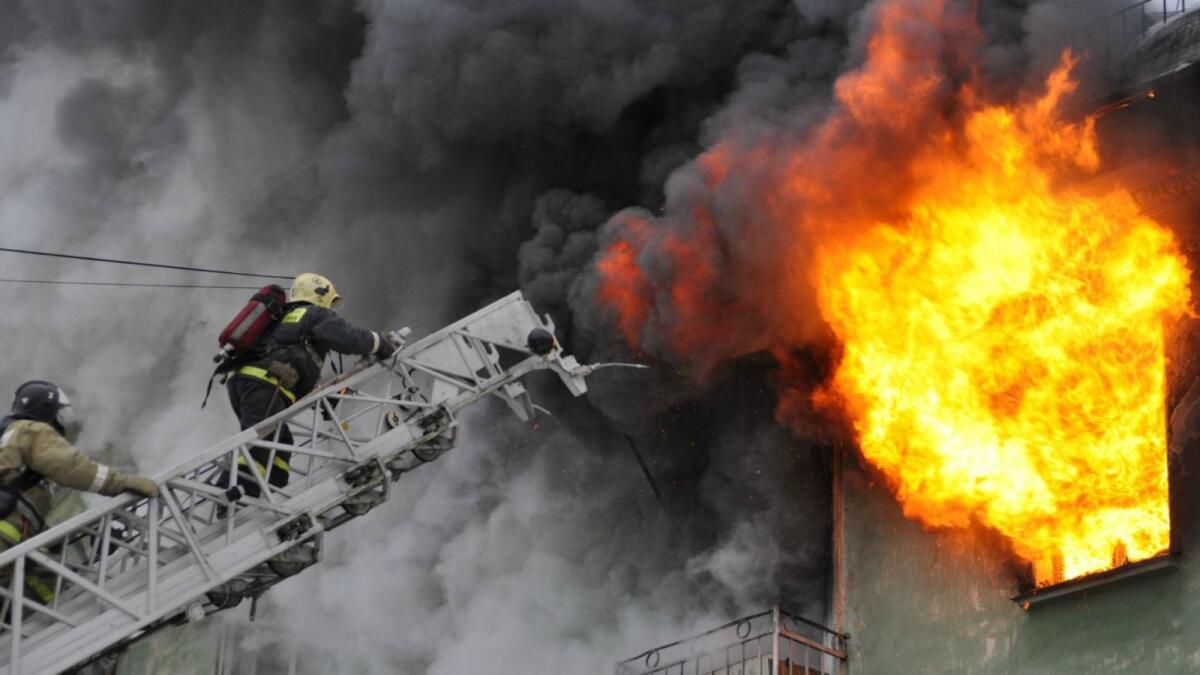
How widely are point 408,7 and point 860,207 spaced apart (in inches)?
179

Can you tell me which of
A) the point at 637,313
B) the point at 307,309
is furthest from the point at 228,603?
the point at 637,313

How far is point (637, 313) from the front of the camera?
15.4m

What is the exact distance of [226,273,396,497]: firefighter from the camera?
12438 millimetres

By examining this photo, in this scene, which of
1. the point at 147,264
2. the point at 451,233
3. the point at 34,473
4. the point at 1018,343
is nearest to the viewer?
the point at 34,473

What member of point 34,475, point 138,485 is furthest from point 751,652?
point 34,475

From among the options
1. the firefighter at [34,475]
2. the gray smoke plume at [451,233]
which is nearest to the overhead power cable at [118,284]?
the gray smoke plume at [451,233]

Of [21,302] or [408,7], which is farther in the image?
[21,302]

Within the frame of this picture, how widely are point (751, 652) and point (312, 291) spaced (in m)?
5.27

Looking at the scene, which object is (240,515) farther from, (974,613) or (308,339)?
(974,613)

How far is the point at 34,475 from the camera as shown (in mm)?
11570

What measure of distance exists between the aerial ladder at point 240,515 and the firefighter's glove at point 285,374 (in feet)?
0.84

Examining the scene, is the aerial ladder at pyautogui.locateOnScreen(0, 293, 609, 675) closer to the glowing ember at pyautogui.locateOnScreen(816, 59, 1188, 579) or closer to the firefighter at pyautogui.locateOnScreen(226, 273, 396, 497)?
the firefighter at pyautogui.locateOnScreen(226, 273, 396, 497)

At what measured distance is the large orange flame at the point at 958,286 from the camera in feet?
44.0

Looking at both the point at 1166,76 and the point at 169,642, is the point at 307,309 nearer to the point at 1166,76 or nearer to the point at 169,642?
the point at 1166,76
